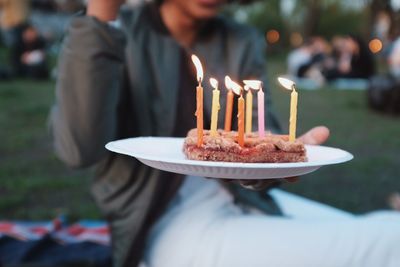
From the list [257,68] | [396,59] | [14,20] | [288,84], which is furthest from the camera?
[14,20]

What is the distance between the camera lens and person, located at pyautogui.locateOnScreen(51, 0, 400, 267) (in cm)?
202

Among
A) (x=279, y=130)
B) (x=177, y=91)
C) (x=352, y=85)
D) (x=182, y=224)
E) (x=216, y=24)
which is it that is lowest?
(x=352, y=85)

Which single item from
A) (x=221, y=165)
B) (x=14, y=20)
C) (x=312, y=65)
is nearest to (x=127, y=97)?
(x=221, y=165)

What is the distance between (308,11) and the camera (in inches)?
1347

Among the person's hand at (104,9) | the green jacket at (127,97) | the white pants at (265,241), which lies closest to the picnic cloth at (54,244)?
the green jacket at (127,97)

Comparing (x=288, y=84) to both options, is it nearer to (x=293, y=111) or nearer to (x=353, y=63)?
(x=293, y=111)

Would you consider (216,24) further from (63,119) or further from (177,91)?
(63,119)

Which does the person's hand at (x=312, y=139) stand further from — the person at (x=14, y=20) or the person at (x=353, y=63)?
the person at (x=14, y=20)

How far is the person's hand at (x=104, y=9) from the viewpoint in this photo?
2.01m

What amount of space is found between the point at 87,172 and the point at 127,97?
128 inches

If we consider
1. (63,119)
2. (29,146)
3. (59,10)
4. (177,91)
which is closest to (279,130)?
(177,91)

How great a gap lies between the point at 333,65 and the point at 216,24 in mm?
14030

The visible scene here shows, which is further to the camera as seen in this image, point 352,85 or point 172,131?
point 352,85

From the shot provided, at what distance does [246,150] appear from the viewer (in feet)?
4.68
